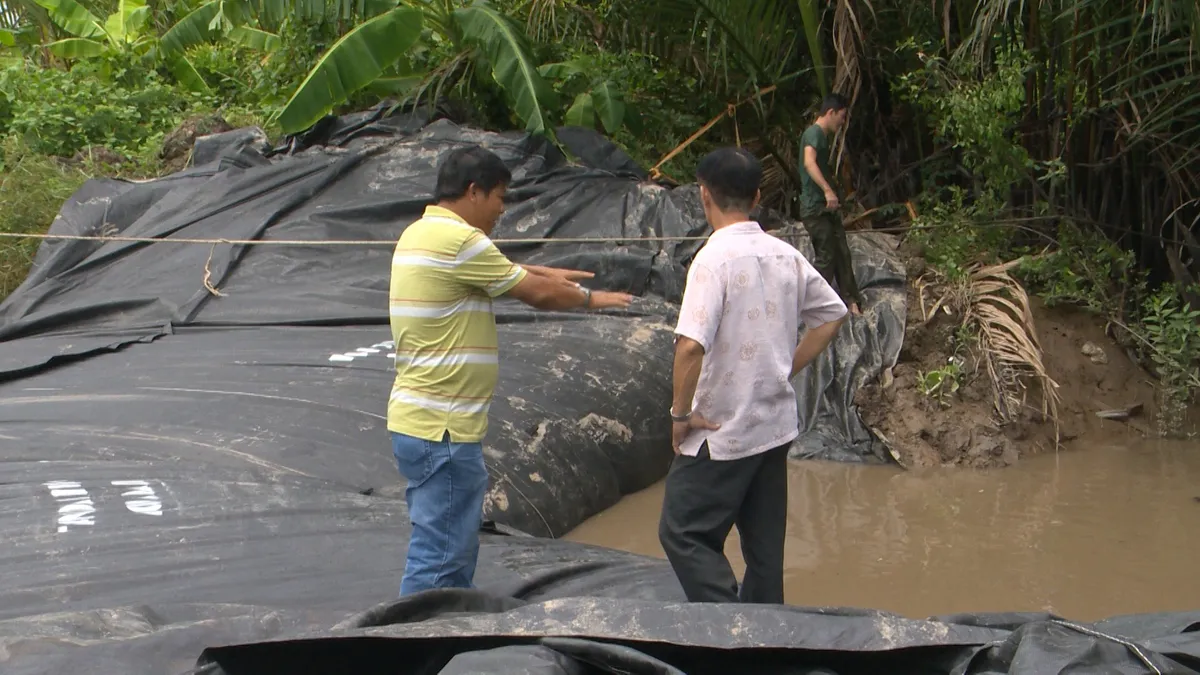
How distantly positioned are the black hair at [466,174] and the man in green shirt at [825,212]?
10.5ft

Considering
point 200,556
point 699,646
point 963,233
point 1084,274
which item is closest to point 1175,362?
point 1084,274

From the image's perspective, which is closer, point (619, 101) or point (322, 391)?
point (322, 391)

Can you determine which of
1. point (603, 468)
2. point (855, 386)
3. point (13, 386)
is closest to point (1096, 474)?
point (855, 386)

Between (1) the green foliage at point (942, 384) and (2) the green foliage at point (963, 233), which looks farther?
(2) the green foliage at point (963, 233)

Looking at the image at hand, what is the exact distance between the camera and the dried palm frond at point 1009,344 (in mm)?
5531

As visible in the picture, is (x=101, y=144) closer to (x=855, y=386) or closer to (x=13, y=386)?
A: (x=13, y=386)

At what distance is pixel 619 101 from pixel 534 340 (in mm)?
2845

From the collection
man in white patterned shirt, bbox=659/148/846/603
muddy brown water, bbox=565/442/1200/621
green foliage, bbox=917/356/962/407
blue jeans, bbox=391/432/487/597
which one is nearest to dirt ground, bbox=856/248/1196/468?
green foliage, bbox=917/356/962/407

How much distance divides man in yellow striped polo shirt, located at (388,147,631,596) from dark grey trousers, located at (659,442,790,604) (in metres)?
0.50

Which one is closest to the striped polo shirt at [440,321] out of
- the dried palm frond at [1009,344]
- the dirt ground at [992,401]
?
the dirt ground at [992,401]

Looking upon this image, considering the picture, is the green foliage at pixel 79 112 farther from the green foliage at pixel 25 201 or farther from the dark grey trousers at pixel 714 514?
the dark grey trousers at pixel 714 514

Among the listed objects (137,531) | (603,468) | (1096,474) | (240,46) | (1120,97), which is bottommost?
(1096,474)

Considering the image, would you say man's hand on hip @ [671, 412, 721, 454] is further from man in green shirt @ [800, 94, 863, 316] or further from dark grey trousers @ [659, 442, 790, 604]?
man in green shirt @ [800, 94, 863, 316]

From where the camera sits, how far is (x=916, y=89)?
6375 millimetres
